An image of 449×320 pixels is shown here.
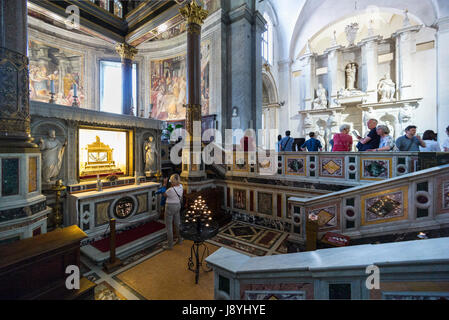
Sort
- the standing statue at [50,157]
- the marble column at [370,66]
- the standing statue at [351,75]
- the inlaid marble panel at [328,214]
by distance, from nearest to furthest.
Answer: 1. the inlaid marble panel at [328,214]
2. the standing statue at [50,157]
3. the marble column at [370,66]
4. the standing statue at [351,75]

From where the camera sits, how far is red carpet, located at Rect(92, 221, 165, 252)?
14.5 feet

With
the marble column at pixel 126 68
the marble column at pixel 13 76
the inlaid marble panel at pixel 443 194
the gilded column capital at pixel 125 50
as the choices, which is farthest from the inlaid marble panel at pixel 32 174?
the gilded column capital at pixel 125 50

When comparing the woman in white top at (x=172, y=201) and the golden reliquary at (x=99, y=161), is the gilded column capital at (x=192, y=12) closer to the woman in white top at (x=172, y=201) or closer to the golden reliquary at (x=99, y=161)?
the golden reliquary at (x=99, y=161)

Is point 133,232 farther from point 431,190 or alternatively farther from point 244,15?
point 244,15

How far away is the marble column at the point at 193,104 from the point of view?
268 inches

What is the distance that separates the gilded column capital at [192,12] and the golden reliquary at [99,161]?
17.5ft

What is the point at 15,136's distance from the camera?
2.84m

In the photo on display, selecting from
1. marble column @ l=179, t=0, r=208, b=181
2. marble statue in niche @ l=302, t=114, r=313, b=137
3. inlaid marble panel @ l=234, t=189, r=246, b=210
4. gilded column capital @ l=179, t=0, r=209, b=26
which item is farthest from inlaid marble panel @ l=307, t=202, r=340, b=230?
marble statue in niche @ l=302, t=114, r=313, b=137

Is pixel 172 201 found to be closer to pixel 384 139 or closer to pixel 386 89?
pixel 384 139

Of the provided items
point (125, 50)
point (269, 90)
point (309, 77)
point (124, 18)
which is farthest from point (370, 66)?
point (125, 50)

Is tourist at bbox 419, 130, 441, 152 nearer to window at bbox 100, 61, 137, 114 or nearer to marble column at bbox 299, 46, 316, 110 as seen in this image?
marble column at bbox 299, 46, 316, 110

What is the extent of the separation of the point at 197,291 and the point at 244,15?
1205cm

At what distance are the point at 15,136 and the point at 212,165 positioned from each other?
547 centimetres
